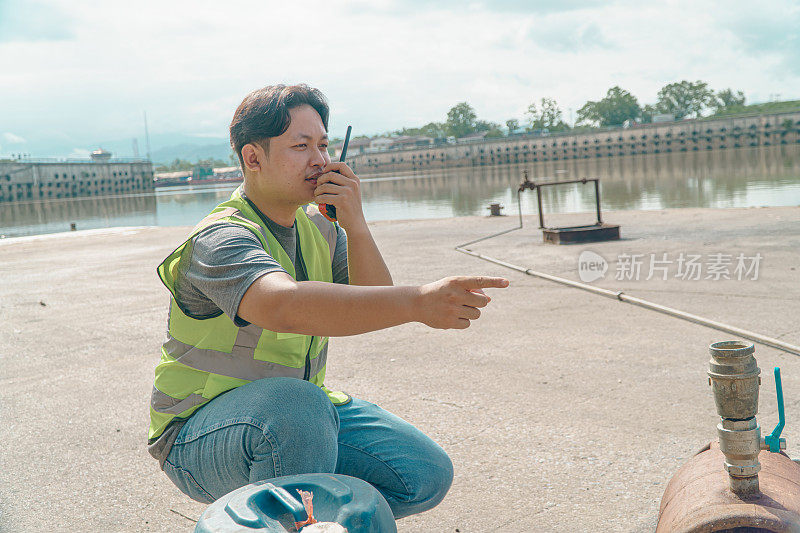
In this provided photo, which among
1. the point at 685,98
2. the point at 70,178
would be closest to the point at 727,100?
the point at 685,98

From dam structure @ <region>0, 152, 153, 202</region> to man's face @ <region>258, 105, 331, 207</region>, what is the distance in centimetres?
12139

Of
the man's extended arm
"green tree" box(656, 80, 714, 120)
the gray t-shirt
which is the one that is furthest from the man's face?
"green tree" box(656, 80, 714, 120)

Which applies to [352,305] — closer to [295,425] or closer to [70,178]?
[295,425]

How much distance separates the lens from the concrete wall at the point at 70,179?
110 metres

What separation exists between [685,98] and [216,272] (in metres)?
180

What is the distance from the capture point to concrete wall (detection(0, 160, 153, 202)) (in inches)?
4326

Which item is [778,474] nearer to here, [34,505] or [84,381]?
[34,505]

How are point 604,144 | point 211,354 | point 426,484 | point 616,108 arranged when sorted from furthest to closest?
point 616,108 → point 604,144 → point 426,484 → point 211,354

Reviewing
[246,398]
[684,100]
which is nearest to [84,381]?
[246,398]

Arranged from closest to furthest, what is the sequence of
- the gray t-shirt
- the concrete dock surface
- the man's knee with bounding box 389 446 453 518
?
1. the gray t-shirt
2. the man's knee with bounding box 389 446 453 518
3. the concrete dock surface

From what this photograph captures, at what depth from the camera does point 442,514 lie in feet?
9.18

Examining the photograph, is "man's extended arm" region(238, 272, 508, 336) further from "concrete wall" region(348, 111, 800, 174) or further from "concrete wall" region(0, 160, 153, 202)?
"concrete wall" region(348, 111, 800, 174)

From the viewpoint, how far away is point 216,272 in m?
1.85

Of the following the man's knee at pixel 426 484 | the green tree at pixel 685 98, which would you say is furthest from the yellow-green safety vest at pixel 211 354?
the green tree at pixel 685 98
